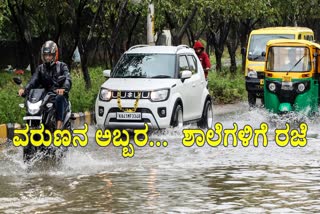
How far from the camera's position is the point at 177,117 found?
58.3 ft

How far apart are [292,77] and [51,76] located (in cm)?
756

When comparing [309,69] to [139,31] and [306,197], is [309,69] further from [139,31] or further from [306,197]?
[139,31]

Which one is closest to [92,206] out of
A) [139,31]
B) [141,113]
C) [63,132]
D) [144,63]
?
[63,132]

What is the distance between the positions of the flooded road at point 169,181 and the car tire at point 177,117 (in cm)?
114

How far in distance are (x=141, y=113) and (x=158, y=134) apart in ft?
2.62

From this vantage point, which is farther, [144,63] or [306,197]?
[144,63]

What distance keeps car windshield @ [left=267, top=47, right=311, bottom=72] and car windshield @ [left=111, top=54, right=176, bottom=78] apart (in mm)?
2564

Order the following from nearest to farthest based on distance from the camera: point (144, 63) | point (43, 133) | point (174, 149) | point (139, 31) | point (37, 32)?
point (43, 133), point (174, 149), point (144, 63), point (37, 32), point (139, 31)

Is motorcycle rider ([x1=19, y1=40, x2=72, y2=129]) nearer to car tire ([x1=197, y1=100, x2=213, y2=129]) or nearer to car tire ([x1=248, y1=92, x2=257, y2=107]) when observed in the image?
car tire ([x1=197, y1=100, x2=213, y2=129])

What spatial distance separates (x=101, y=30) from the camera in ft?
101

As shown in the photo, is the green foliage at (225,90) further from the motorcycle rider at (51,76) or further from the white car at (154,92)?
the motorcycle rider at (51,76)

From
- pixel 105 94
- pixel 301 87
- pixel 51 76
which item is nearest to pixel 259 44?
pixel 301 87

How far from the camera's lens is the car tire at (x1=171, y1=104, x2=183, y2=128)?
17.6 m

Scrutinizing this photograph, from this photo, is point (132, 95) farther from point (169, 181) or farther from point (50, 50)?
point (169, 181)
